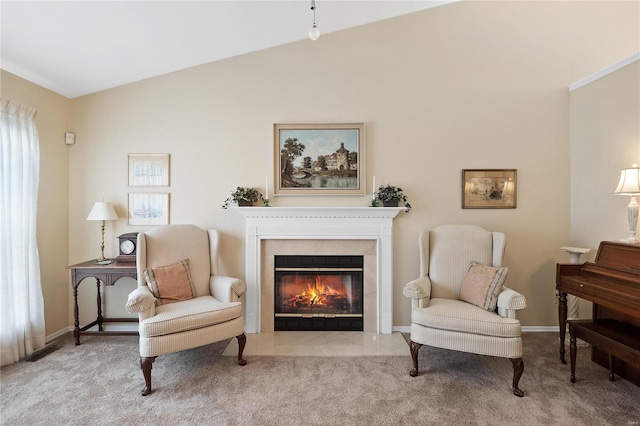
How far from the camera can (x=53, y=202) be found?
3188 mm

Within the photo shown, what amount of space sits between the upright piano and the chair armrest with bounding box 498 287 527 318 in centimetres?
50

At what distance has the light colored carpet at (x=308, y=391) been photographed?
1.95 metres

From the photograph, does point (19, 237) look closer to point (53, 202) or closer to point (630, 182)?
point (53, 202)

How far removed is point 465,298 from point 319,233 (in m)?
1.55

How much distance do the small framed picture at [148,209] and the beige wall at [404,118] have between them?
0.12m

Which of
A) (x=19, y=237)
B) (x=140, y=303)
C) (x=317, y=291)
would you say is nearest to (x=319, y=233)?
(x=317, y=291)

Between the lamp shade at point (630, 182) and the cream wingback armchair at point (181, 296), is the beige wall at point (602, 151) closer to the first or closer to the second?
the lamp shade at point (630, 182)

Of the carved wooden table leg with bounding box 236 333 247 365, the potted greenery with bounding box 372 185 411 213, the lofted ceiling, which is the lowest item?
the carved wooden table leg with bounding box 236 333 247 365

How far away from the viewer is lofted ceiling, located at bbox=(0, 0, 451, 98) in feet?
7.85

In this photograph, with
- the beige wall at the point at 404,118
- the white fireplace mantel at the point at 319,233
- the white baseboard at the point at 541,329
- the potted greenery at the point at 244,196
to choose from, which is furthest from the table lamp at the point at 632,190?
the potted greenery at the point at 244,196

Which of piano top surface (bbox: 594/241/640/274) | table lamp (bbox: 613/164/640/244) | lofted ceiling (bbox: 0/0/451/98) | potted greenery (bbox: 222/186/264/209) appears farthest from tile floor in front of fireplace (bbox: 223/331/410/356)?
→ lofted ceiling (bbox: 0/0/451/98)

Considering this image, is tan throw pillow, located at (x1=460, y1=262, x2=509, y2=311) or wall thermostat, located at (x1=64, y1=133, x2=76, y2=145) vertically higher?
wall thermostat, located at (x1=64, y1=133, x2=76, y2=145)

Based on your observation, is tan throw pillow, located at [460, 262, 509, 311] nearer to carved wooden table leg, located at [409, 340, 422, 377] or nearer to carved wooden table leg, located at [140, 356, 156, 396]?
carved wooden table leg, located at [409, 340, 422, 377]

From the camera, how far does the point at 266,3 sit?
107 inches
